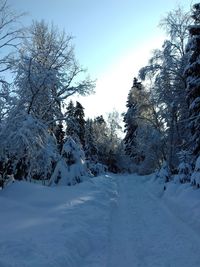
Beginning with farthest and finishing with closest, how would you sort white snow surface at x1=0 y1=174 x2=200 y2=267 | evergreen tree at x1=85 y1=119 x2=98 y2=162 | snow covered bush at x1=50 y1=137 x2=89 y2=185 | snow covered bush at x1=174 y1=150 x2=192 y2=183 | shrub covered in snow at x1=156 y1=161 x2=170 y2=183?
evergreen tree at x1=85 y1=119 x2=98 y2=162
shrub covered in snow at x1=156 y1=161 x2=170 y2=183
snow covered bush at x1=50 y1=137 x2=89 y2=185
snow covered bush at x1=174 y1=150 x2=192 y2=183
white snow surface at x1=0 y1=174 x2=200 y2=267

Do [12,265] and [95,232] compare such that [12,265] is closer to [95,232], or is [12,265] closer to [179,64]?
[95,232]

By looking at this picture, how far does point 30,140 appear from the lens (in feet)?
55.2

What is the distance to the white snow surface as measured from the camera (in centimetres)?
802

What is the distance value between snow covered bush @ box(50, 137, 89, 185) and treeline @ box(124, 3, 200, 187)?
653cm

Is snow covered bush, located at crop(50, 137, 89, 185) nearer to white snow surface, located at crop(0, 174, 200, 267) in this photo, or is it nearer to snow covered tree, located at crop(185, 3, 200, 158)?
snow covered tree, located at crop(185, 3, 200, 158)

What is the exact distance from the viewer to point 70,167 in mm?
25953

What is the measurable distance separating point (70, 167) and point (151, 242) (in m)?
16.2

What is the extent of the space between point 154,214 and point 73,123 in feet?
34.6

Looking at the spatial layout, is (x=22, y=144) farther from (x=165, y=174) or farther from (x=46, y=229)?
(x=165, y=174)

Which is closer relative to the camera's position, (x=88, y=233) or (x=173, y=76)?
(x=88, y=233)

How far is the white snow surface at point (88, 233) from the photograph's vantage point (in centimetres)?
802

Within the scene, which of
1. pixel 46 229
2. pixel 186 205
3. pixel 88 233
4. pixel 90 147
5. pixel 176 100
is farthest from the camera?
pixel 90 147

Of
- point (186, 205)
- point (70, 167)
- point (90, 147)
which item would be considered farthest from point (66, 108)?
point (90, 147)

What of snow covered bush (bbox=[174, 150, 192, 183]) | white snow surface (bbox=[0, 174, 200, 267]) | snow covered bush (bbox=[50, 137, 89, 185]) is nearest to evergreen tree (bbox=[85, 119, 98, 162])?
snow covered bush (bbox=[50, 137, 89, 185])
